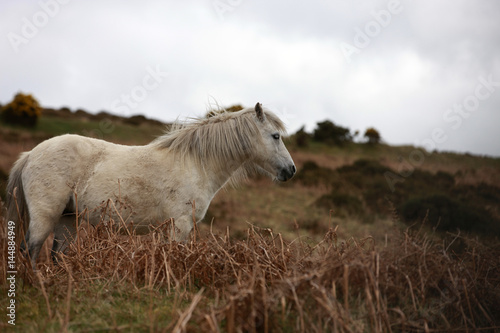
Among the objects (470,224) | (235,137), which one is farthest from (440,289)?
(470,224)

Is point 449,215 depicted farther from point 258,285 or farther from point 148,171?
point 258,285

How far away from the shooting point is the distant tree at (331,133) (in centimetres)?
3328

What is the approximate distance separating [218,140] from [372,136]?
1315 inches

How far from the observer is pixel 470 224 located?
440 inches

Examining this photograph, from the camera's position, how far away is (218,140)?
4.54 metres

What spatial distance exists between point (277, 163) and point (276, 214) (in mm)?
9467

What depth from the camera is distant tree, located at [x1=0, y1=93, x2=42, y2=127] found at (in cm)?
2605

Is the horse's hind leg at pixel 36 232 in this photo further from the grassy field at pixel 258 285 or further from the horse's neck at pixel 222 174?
the horse's neck at pixel 222 174

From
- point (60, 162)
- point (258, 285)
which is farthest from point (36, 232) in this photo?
point (258, 285)

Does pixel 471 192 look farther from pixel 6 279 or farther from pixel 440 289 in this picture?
pixel 6 279

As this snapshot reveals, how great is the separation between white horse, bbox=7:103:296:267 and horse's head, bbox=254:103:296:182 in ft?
0.04

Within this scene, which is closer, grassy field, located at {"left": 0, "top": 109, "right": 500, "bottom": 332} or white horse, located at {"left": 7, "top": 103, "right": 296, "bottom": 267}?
grassy field, located at {"left": 0, "top": 109, "right": 500, "bottom": 332}

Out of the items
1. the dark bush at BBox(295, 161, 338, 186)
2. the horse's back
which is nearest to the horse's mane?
the horse's back

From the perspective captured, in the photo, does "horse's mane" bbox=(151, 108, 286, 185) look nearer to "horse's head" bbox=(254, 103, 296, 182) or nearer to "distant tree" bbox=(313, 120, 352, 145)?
"horse's head" bbox=(254, 103, 296, 182)
